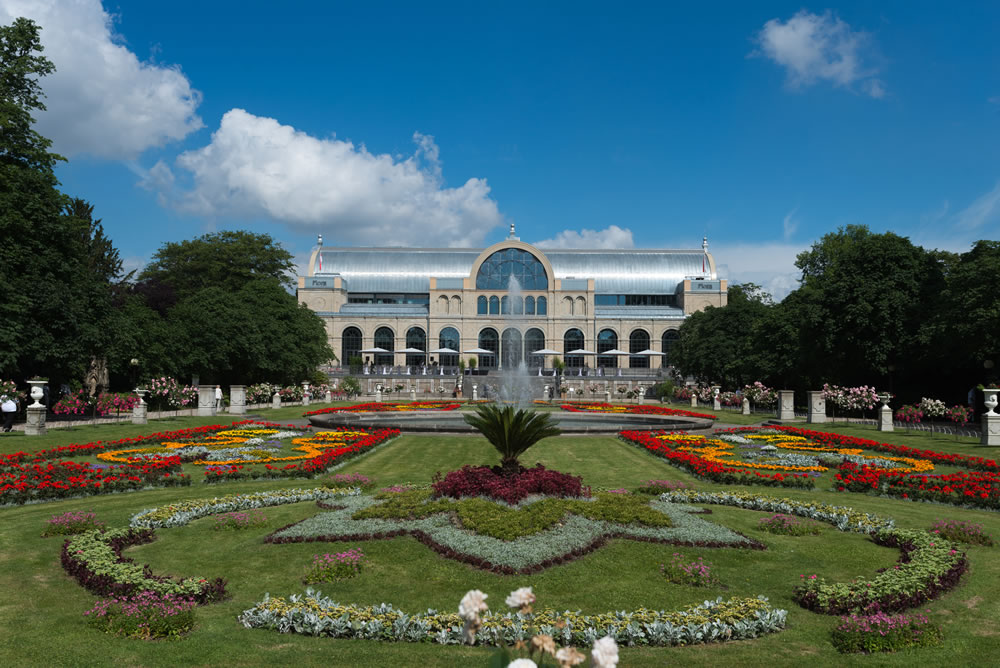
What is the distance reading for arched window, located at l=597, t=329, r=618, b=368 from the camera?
76562 millimetres

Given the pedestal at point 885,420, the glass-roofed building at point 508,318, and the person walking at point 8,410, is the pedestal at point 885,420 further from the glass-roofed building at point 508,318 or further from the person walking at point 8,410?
the glass-roofed building at point 508,318

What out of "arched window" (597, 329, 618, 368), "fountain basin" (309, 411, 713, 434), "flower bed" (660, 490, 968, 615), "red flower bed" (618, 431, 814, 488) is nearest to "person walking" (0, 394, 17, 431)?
"fountain basin" (309, 411, 713, 434)

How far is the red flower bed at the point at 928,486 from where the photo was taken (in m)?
12.6

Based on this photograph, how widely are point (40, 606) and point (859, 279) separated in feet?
122

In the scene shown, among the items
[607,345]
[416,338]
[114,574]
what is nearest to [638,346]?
[607,345]

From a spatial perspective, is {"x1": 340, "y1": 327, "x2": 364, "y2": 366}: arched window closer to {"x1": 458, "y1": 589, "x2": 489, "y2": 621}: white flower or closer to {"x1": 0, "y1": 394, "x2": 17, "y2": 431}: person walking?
{"x1": 0, "y1": 394, "x2": 17, "y2": 431}: person walking

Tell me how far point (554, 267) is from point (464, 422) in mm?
58395

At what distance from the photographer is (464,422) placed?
2673 centimetres

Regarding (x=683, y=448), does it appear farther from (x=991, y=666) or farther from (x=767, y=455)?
(x=991, y=666)

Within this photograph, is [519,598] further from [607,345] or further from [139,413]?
[607,345]

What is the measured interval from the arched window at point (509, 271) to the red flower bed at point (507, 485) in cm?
6586

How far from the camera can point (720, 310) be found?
179 feet

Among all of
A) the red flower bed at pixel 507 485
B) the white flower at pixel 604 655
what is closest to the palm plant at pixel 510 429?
the red flower bed at pixel 507 485

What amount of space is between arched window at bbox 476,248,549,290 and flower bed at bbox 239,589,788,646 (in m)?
70.6
